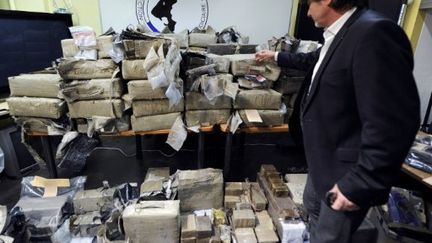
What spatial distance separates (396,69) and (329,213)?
58 cm

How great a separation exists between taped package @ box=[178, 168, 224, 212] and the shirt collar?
4.06 feet

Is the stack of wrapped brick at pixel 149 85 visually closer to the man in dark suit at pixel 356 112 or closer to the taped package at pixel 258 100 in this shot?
the taped package at pixel 258 100

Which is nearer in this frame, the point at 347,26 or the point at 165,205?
the point at 347,26

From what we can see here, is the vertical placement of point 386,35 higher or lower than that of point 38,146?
higher

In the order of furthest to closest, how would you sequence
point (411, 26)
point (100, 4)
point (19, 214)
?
point (100, 4) → point (411, 26) → point (19, 214)

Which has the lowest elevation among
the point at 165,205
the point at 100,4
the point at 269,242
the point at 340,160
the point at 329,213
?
the point at 269,242

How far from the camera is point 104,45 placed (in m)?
1.80

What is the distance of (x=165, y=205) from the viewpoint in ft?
5.56

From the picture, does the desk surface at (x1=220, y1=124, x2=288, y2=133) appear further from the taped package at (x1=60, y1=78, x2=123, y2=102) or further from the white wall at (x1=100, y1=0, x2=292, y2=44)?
the white wall at (x1=100, y1=0, x2=292, y2=44)

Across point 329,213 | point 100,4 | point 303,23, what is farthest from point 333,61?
point 100,4

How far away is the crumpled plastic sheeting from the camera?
1.87 m

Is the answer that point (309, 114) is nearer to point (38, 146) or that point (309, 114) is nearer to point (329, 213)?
point (329, 213)

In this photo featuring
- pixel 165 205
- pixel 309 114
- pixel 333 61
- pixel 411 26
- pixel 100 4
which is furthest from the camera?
pixel 100 4

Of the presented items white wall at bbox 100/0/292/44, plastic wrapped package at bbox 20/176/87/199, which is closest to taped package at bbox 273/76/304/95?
white wall at bbox 100/0/292/44
